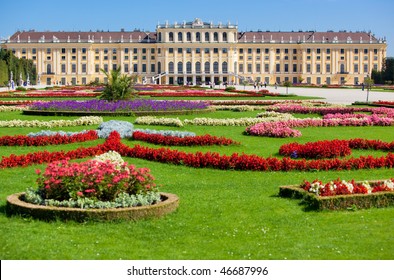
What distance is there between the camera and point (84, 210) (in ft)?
22.7

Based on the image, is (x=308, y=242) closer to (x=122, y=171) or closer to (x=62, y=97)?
(x=122, y=171)

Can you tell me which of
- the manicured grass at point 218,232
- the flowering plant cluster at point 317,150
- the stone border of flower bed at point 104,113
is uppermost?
the stone border of flower bed at point 104,113

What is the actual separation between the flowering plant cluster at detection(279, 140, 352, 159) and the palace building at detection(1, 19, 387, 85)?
74.2 metres

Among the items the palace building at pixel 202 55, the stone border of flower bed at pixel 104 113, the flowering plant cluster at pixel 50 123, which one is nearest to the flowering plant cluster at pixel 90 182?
the flowering plant cluster at pixel 50 123

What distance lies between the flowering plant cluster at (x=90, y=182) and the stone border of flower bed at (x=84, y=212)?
256 mm

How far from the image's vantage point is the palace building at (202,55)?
283 ft

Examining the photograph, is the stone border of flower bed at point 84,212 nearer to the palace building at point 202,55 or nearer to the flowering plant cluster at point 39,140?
the flowering plant cluster at point 39,140

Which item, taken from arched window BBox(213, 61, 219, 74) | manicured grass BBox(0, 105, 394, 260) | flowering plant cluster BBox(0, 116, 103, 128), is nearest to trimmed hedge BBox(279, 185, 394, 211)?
manicured grass BBox(0, 105, 394, 260)

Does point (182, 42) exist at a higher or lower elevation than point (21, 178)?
higher

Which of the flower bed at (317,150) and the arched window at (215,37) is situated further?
the arched window at (215,37)

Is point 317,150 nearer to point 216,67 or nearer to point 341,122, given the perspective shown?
point 341,122

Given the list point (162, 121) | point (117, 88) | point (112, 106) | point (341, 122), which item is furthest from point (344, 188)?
point (117, 88)

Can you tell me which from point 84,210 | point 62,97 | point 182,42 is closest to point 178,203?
point 84,210

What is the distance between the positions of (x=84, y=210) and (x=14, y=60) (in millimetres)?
59591
